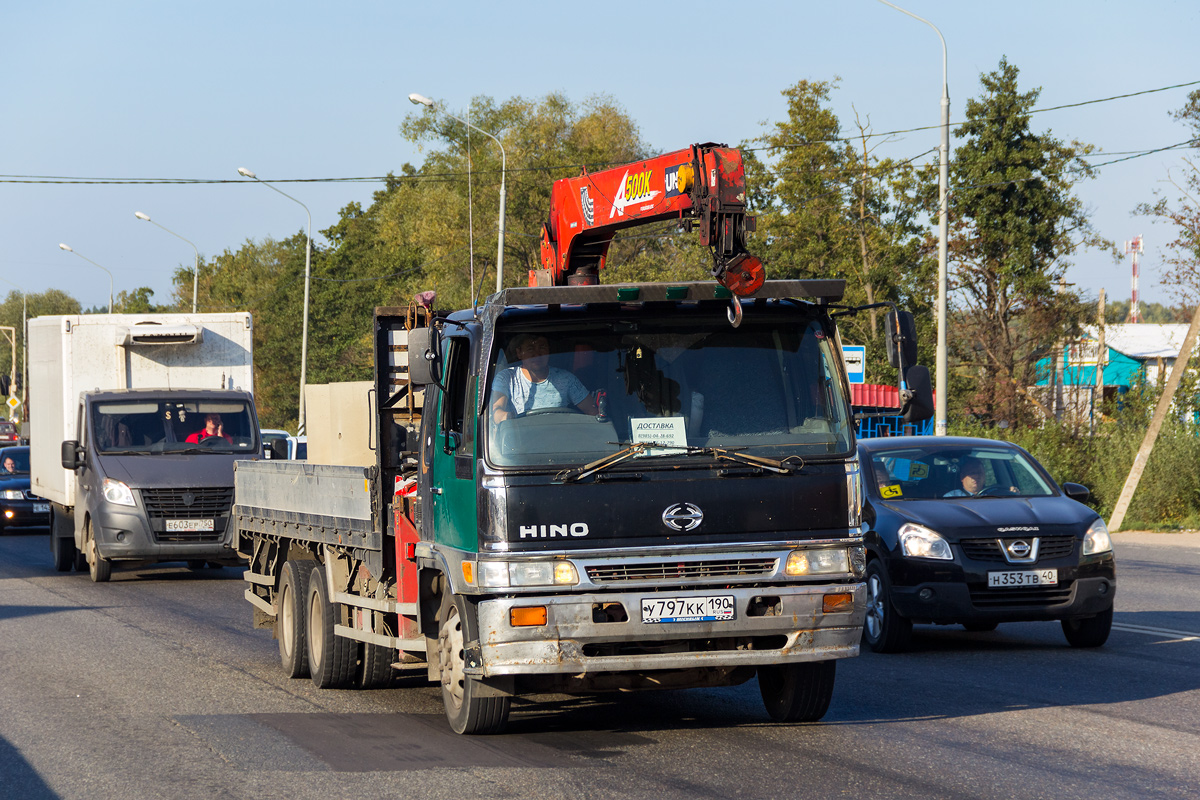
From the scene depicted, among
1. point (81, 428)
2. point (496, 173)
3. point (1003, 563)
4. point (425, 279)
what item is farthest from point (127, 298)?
point (1003, 563)

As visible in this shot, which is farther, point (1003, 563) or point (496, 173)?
point (496, 173)

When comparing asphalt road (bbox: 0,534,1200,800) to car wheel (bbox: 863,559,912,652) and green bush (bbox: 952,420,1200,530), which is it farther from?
green bush (bbox: 952,420,1200,530)

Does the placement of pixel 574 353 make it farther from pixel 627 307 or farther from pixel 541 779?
pixel 541 779

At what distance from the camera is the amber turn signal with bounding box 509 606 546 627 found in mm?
7016

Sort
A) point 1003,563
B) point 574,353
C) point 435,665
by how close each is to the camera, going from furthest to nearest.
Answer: point 1003,563
point 435,665
point 574,353

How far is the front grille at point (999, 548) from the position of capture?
10461 mm

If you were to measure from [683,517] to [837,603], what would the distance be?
3.06ft

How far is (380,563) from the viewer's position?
8.71 meters

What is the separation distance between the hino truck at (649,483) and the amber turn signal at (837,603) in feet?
0.04

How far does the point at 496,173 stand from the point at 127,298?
67.5 metres

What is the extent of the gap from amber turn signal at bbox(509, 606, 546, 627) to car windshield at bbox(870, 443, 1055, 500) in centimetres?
502

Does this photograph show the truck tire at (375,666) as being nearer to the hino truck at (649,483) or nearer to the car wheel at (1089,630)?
the hino truck at (649,483)

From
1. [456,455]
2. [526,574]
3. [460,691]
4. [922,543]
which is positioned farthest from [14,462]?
[526,574]

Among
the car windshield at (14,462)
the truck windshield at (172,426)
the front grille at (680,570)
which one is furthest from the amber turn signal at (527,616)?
the car windshield at (14,462)
